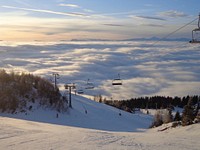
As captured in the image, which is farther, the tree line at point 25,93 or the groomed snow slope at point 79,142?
the tree line at point 25,93

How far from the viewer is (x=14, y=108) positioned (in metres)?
40.4

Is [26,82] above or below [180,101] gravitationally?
above

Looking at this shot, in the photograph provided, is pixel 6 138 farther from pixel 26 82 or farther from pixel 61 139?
pixel 26 82

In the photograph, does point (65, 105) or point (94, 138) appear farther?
point (65, 105)

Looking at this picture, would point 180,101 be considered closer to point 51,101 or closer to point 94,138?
point 51,101

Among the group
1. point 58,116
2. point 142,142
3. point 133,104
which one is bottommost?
point 133,104

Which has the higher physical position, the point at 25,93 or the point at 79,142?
the point at 79,142

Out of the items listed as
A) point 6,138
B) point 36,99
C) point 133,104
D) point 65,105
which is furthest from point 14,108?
point 133,104

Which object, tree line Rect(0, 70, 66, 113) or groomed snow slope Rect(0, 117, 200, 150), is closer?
groomed snow slope Rect(0, 117, 200, 150)

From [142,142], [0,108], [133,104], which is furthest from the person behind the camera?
[133,104]

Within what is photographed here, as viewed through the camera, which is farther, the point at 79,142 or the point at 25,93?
the point at 25,93

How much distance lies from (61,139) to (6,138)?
2.32 metres

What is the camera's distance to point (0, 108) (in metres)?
40.1

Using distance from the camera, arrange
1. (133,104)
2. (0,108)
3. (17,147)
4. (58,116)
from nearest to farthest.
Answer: (17,147), (0,108), (58,116), (133,104)
